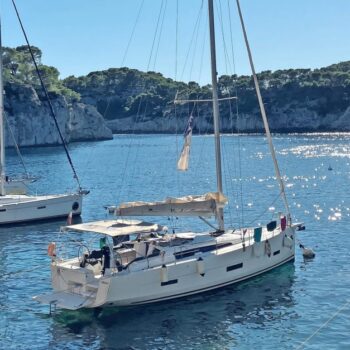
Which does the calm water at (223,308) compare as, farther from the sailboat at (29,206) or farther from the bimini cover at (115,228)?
the bimini cover at (115,228)

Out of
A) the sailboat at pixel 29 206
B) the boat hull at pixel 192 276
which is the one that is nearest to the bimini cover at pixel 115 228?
the boat hull at pixel 192 276

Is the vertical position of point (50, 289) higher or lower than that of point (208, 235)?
lower

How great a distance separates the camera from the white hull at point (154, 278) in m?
22.6

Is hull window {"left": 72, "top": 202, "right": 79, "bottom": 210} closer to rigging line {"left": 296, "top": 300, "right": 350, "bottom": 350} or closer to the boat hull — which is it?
the boat hull

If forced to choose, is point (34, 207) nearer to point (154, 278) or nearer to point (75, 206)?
point (75, 206)

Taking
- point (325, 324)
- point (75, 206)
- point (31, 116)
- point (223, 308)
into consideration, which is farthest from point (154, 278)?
point (31, 116)

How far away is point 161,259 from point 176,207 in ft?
12.4

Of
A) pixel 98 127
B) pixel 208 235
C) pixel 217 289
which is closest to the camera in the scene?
pixel 217 289

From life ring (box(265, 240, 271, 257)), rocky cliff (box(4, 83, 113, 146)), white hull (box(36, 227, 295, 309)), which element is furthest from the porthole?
rocky cliff (box(4, 83, 113, 146))

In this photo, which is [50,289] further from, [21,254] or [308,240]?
[308,240]

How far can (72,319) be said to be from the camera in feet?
74.6

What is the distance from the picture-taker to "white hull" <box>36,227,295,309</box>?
22.6 metres

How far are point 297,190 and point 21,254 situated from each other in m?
35.0

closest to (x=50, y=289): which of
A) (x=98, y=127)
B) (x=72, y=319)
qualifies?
(x=72, y=319)
